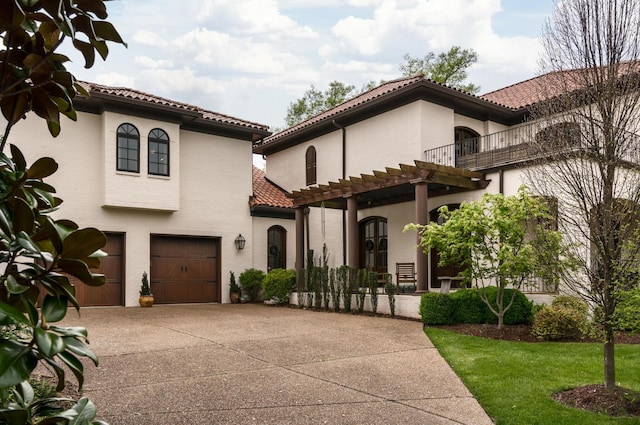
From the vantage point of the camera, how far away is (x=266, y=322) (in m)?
11.9

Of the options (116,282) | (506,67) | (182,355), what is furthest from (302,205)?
(506,67)

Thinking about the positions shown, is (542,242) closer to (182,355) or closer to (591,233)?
(591,233)

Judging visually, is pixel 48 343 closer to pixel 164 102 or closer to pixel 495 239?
pixel 495 239

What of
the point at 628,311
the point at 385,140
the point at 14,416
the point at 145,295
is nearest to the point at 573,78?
the point at 628,311

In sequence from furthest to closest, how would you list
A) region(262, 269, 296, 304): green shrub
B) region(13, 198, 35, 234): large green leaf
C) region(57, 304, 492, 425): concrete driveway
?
1. region(262, 269, 296, 304): green shrub
2. region(57, 304, 492, 425): concrete driveway
3. region(13, 198, 35, 234): large green leaf

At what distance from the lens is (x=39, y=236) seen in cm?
143

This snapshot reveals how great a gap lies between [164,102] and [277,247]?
255 inches

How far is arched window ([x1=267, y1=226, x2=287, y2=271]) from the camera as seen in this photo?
63.2 feet

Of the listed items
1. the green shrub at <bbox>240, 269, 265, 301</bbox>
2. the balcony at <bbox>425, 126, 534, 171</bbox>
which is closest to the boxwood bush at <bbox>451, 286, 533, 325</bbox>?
the balcony at <bbox>425, 126, 534, 171</bbox>

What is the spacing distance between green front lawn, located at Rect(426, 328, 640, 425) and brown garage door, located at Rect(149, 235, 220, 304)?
9.79 meters

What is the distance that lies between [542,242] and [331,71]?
28240 millimetres

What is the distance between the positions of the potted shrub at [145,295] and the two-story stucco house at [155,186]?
11.0 inches

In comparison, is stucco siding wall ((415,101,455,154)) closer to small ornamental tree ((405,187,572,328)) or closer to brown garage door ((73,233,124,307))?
small ornamental tree ((405,187,572,328))

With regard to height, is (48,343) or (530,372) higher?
(48,343)
